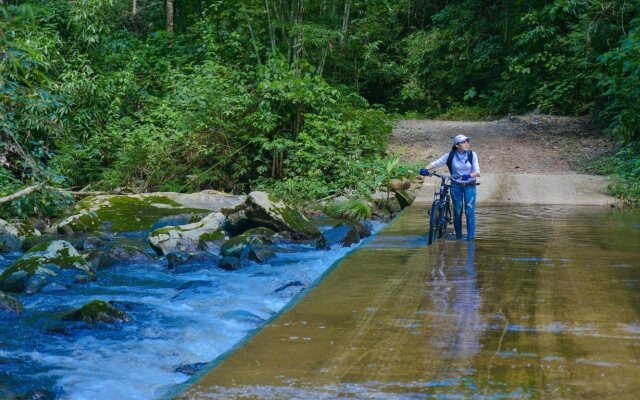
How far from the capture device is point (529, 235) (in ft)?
37.1

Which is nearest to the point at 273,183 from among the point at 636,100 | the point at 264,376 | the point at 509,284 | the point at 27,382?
the point at 636,100

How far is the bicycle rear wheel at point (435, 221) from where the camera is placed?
34.9 feet

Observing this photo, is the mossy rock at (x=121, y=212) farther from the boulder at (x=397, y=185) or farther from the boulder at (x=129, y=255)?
the boulder at (x=397, y=185)

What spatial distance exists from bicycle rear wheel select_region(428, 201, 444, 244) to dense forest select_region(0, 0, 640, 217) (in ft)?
21.6

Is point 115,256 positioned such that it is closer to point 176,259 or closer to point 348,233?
point 176,259

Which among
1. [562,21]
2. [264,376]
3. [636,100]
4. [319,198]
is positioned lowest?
[319,198]

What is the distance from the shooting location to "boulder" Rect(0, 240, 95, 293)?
9578 millimetres

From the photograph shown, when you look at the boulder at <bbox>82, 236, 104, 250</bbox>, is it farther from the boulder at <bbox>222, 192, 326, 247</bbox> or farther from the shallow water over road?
the shallow water over road

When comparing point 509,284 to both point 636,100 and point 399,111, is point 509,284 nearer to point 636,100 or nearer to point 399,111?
point 636,100

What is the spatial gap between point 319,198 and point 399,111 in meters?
15.9

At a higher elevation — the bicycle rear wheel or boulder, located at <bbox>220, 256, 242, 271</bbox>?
the bicycle rear wheel

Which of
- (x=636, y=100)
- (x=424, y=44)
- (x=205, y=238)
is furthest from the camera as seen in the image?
(x=424, y=44)

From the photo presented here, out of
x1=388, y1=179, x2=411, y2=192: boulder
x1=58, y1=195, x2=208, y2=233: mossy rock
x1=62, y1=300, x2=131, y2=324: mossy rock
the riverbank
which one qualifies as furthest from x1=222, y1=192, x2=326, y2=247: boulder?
x1=62, y1=300, x2=131, y2=324: mossy rock

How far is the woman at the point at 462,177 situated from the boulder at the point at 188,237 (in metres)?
4.26
